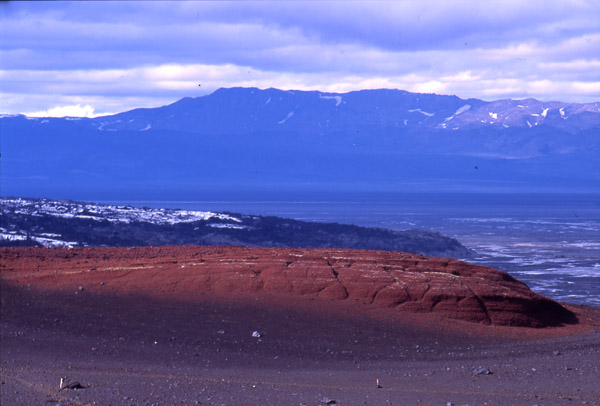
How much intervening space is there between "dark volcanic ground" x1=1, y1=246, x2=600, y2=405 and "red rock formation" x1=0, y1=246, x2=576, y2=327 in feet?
1.16

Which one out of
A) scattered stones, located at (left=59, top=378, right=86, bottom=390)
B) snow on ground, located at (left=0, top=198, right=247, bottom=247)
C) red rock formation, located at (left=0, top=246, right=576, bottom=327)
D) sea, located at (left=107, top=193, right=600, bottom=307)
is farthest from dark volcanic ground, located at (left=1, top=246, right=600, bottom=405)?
snow on ground, located at (left=0, top=198, right=247, bottom=247)

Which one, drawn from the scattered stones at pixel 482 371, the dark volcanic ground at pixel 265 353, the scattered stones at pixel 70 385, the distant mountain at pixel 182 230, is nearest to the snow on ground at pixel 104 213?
the distant mountain at pixel 182 230

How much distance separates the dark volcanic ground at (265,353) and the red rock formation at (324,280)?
1.16 feet

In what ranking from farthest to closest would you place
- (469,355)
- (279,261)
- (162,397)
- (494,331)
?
(279,261) → (494,331) → (469,355) → (162,397)

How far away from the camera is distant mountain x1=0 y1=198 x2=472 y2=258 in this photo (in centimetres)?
4784

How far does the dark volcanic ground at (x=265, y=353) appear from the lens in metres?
12.3

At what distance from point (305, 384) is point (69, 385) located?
372 cm

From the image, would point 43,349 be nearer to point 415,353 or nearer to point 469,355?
point 415,353

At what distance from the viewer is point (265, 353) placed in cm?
1543

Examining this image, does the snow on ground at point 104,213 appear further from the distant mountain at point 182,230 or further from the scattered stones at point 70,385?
the scattered stones at point 70,385

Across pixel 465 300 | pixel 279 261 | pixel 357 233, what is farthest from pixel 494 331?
pixel 357 233

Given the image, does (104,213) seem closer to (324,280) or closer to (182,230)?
(182,230)

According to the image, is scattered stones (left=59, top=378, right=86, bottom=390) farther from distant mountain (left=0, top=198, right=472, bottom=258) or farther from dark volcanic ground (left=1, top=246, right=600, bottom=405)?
distant mountain (left=0, top=198, right=472, bottom=258)

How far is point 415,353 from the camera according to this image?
52.9 feet
